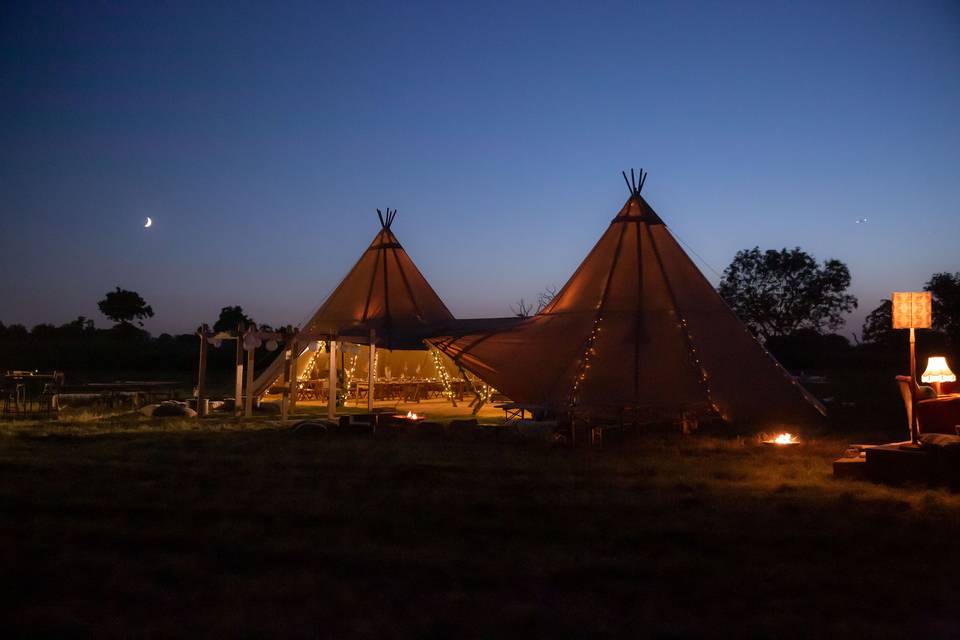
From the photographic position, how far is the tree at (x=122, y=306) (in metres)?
56.2

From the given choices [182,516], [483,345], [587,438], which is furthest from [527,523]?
[483,345]

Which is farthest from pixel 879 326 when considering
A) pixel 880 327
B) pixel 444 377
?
pixel 444 377

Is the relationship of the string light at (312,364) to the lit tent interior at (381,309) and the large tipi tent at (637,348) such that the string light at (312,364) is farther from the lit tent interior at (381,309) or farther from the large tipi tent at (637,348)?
the large tipi tent at (637,348)

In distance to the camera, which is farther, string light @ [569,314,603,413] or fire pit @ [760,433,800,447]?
string light @ [569,314,603,413]

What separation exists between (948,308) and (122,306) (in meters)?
49.1

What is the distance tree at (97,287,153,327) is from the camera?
5619cm

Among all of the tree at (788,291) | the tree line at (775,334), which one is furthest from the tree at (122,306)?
the tree at (788,291)

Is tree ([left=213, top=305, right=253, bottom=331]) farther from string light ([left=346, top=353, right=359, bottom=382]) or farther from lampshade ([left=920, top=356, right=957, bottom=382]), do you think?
lampshade ([left=920, top=356, right=957, bottom=382])

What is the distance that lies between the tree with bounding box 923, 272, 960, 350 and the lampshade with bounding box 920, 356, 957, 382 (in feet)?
72.5

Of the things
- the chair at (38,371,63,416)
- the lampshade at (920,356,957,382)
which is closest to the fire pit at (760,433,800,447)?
the lampshade at (920,356,957,382)

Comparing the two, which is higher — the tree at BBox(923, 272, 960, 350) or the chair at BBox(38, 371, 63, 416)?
the tree at BBox(923, 272, 960, 350)

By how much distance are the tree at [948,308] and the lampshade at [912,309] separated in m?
24.2

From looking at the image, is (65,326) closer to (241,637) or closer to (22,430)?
(22,430)

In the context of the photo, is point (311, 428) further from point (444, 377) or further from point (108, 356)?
point (108, 356)
